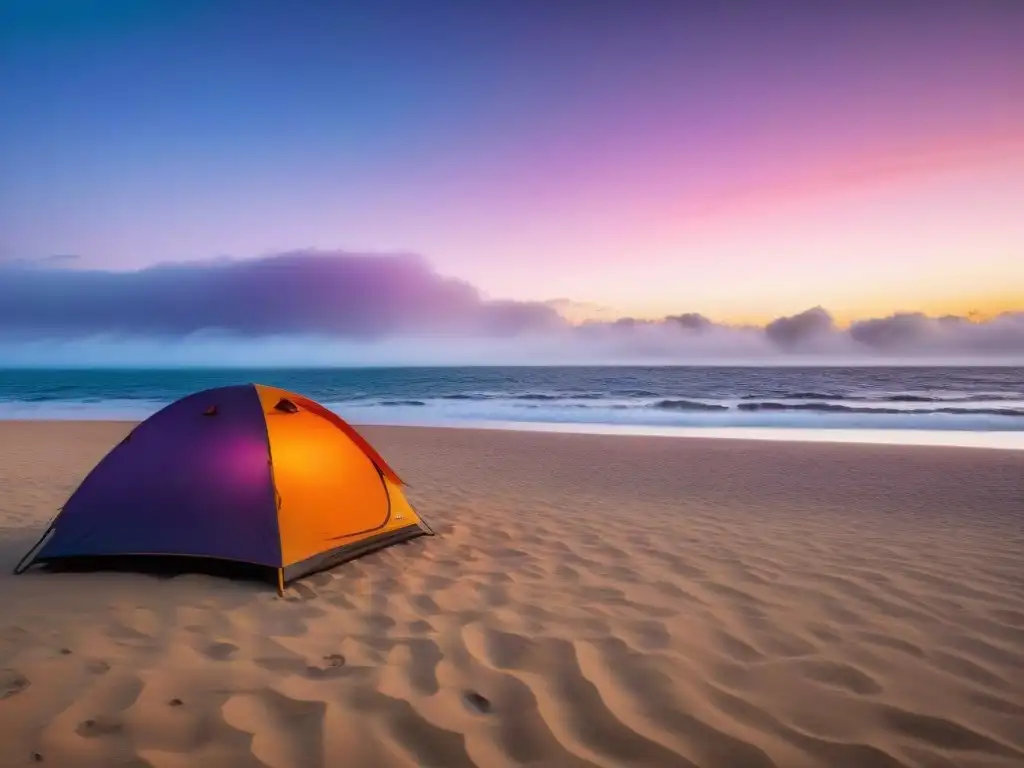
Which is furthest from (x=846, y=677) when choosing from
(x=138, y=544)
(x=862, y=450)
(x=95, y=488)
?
(x=862, y=450)

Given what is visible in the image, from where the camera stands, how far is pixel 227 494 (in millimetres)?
4914

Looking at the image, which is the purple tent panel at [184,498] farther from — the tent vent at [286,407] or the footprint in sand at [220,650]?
the footprint in sand at [220,650]

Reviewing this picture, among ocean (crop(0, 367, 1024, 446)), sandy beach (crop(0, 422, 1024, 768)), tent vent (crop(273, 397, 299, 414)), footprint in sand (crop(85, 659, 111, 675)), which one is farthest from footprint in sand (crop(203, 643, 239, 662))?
ocean (crop(0, 367, 1024, 446))

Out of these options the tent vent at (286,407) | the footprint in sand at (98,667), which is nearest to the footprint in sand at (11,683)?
the footprint in sand at (98,667)

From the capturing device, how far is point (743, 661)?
11.4 ft

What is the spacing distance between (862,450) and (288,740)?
13806 mm

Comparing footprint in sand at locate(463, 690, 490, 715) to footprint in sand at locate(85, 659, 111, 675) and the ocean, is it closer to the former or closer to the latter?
footprint in sand at locate(85, 659, 111, 675)

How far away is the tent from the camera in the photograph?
4.84 metres

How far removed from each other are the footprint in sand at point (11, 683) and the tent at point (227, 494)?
1557mm

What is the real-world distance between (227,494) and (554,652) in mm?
2964

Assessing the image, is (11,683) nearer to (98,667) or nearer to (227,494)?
(98,667)

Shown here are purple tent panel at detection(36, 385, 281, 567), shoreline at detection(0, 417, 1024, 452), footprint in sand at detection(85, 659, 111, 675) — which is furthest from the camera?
shoreline at detection(0, 417, 1024, 452)

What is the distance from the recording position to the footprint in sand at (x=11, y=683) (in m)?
3.06

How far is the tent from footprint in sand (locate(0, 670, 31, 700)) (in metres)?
1.56
